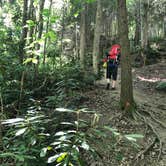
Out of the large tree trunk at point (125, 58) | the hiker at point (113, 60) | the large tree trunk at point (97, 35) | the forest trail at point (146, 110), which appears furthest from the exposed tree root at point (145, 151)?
the large tree trunk at point (97, 35)

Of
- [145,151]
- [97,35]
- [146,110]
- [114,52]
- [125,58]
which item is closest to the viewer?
[145,151]

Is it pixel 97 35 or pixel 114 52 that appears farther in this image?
pixel 97 35

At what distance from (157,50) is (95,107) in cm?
1558

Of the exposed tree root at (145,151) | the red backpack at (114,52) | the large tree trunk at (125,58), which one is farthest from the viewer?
the red backpack at (114,52)

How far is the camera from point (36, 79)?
→ 921 cm

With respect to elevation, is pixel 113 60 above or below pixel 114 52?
below

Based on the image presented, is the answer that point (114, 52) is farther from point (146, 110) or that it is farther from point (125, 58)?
point (146, 110)

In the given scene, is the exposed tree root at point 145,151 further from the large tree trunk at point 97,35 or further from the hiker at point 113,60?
the large tree trunk at point 97,35

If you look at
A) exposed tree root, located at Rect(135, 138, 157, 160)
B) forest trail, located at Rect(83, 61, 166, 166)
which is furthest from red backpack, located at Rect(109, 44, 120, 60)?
exposed tree root, located at Rect(135, 138, 157, 160)

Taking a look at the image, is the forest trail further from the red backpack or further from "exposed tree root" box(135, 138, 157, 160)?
the red backpack

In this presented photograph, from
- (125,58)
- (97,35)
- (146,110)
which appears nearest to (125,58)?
(125,58)

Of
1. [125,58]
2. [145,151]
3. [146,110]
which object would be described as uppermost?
[125,58]

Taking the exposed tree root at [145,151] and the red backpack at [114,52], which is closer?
the exposed tree root at [145,151]

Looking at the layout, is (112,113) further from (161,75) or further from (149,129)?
(161,75)
